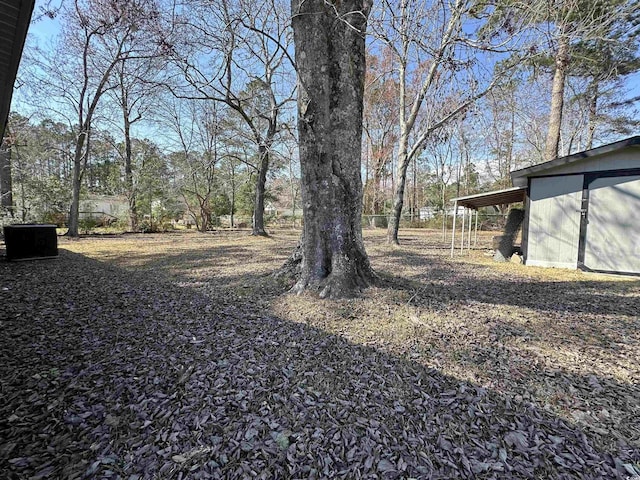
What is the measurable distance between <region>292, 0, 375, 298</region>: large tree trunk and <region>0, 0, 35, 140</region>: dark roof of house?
224cm

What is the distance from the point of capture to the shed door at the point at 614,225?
599cm

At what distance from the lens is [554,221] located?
22.4 ft

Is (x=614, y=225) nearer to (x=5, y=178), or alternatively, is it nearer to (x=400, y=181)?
(x=400, y=181)

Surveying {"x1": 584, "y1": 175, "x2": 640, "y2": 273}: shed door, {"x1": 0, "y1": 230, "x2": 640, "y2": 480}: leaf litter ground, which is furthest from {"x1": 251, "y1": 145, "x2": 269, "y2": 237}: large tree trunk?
{"x1": 584, "y1": 175, "x2": 640, "y2": 273}: shed door

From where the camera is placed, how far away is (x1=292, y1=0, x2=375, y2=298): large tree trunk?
337 centimetres

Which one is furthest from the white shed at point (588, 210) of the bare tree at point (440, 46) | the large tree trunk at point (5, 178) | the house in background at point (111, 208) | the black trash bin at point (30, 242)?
the house in background at point (111, 208)

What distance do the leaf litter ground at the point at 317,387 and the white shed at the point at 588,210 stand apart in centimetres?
346

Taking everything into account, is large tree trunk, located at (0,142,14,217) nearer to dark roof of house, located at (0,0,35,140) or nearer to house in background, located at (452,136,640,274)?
dark roof of house, located at (0,0,35,140)

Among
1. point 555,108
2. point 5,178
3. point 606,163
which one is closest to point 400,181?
point 606,163

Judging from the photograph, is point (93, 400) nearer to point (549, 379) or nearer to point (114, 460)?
point (114, 460)

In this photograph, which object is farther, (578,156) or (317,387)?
(578,156)

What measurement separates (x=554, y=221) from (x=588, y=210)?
2.00 ft

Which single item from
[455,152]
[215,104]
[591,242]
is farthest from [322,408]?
[455,152]

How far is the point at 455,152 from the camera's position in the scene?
76.6 feet
